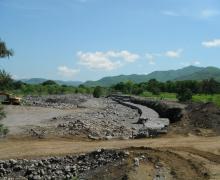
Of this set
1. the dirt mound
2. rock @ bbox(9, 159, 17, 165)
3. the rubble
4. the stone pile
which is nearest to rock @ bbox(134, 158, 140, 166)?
the stone pile

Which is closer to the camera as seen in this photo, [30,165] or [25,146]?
[30,165]

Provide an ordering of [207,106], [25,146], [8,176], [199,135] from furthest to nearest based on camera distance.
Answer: [207,106] < [199,135] < [25,146] < [8,176]

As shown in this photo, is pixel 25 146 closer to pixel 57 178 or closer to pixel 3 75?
pixel 57 178

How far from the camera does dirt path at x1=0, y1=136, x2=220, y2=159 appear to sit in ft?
95.1

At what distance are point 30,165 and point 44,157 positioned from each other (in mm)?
1534

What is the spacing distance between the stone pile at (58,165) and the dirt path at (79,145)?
5.81 feet

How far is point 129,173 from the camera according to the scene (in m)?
20.9

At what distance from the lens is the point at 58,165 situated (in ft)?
84.8

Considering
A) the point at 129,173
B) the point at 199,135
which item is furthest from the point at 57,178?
the point at 199,135

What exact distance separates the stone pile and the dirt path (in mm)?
1771

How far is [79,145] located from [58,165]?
5.77m

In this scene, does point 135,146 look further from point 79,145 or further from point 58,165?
point 58,165

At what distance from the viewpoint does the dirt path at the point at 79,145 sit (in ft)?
95.1

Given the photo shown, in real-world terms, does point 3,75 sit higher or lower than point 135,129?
higher
